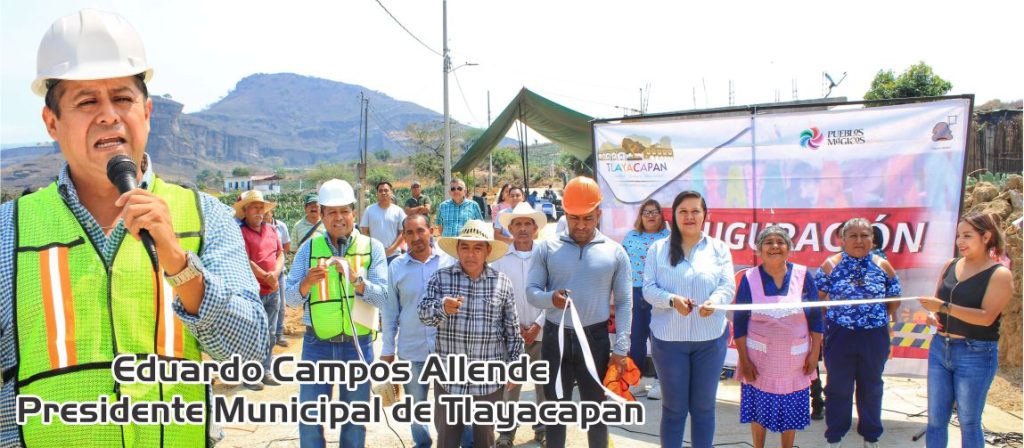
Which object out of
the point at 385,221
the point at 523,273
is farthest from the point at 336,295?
the point at 385,221

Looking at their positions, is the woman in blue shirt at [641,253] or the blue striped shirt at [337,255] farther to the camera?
the woman in blue shirt at [641,253]

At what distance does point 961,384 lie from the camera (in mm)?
3689

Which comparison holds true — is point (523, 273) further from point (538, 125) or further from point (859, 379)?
point (538, 125)

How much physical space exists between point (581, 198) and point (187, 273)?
2.87 meters

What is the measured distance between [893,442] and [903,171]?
2193 mm

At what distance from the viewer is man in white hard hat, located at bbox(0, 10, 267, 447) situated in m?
1.50

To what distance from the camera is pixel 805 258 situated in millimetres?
5363

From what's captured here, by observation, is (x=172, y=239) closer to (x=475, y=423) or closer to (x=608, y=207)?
(x=475, y=423)

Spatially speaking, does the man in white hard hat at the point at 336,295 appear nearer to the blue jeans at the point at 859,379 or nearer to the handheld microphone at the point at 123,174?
the handheld microphone at the point at 123,174

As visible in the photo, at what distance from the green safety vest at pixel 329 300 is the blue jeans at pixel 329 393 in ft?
0.29

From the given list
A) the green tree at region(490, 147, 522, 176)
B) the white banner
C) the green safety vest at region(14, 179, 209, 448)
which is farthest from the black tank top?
the green tree at region(490, 147, 522, 176)

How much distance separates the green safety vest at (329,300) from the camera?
380 cm

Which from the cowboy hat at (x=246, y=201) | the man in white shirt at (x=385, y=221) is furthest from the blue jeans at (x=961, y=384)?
the cowboy hat at (x=246, y=201)

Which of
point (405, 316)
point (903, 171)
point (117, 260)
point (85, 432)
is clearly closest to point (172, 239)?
point (117, 260)
